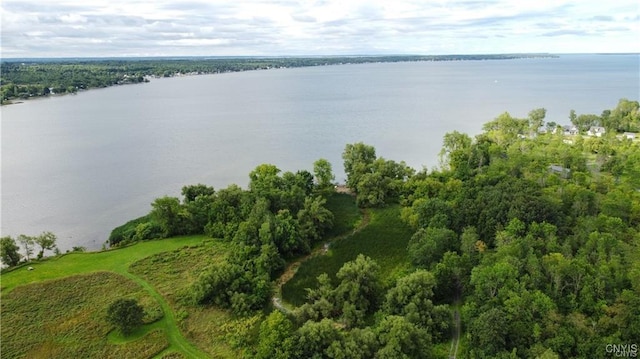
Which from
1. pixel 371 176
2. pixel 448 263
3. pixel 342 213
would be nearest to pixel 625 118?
pixel 371 176

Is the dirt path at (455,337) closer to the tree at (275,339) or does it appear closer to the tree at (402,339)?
Answer: the tree at (402,339)

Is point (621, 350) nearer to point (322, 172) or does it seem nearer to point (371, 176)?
point (371, 176)

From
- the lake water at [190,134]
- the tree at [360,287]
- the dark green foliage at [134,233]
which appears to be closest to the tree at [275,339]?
the tree at [360,287]

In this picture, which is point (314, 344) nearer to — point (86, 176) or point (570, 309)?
point (570, 309)

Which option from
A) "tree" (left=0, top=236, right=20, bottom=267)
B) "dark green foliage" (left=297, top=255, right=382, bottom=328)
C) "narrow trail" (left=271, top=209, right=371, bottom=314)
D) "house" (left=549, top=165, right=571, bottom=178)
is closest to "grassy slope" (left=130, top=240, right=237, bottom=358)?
"narrow trail" (left=271, top=209, right=371, bottom=314)

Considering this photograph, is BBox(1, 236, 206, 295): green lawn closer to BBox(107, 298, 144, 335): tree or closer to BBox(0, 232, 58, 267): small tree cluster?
BBox(0, 232, 58, 267): small tree cluster
